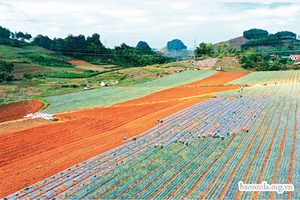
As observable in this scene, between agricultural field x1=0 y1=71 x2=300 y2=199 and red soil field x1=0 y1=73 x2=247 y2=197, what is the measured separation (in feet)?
0.18

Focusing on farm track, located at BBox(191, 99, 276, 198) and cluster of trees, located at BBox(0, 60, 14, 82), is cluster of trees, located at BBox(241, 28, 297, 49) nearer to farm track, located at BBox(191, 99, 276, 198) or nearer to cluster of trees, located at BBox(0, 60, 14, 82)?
cluster of trees, located at BBox(0, 60, 14, 82)

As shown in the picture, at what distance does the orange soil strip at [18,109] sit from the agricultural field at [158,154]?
5.77 m

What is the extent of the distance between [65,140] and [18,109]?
1499 cm

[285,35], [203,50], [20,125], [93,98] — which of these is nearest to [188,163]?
[20,125]

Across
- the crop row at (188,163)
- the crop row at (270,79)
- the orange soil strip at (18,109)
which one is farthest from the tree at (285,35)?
the crop row at (188,163)

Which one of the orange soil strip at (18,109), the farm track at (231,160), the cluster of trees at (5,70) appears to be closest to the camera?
the farm track at (231,160)

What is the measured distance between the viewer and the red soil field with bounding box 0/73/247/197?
565 inches

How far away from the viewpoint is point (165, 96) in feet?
121

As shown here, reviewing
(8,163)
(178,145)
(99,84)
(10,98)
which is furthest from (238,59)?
(8,163)

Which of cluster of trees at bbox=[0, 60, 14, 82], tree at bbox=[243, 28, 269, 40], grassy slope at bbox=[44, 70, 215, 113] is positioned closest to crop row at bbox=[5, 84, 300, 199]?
grassy slope at bbox=[44, 70, 215, 113]

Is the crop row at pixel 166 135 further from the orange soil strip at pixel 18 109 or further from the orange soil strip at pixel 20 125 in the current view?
the orange soil strip at pixel 18 109

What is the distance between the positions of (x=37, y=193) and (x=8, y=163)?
16.1 feet

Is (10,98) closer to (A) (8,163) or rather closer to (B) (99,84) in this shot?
(B) (99,84)

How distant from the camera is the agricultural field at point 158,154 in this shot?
11945 mm
